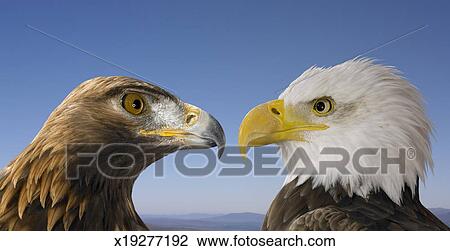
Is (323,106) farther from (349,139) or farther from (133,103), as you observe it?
(133,103)

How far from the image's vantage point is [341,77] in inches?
83.7

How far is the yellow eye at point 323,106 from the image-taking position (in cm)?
210

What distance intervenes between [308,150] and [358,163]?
16 centimetres

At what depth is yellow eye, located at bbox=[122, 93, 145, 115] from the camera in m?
1.97

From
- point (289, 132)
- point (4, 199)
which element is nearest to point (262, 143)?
point (289, 132)

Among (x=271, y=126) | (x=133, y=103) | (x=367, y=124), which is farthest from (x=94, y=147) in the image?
(x=367, y=124)

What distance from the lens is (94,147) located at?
1.96 m

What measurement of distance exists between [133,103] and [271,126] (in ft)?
1.40

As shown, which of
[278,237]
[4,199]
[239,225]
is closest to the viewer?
[4,199]

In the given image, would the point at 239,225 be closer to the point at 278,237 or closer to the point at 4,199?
the point at 278,237

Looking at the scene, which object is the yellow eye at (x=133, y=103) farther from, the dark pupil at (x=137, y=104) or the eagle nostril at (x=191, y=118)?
the eagle nostril at (x=191, y=118)

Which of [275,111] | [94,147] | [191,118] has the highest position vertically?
[275,111]

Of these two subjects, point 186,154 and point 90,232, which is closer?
point 90,232

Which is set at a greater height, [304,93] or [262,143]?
[304,93]
